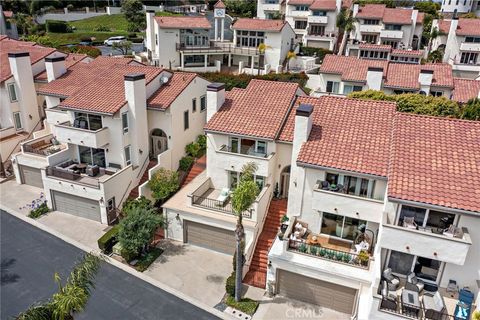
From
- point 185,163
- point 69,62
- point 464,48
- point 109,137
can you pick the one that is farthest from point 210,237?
point 464,48

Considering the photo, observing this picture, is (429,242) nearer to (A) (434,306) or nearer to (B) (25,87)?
(A) (434,306)

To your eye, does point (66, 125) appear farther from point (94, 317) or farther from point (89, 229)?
point (94, 317)

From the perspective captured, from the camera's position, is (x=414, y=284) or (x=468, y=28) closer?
(x=414, y=284)

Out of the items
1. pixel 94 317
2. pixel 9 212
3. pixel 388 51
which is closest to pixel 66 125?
pixel 9 212

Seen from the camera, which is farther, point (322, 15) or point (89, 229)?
point (322, 15)

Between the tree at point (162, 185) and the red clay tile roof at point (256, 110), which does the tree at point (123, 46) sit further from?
the tree at point (162, 185)

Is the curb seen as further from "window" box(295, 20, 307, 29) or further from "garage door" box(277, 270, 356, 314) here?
"window" box(295, 20, 307, 29)
